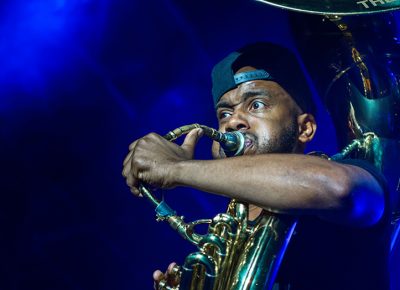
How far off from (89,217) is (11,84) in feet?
3.11

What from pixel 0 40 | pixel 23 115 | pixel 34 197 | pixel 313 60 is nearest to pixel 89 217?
pixel 34 197

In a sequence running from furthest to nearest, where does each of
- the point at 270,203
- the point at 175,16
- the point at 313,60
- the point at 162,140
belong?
the point at 175,16 < the point at 313,60 < the point at 162,140 < the point at 270,203

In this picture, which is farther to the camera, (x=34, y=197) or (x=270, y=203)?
(x=34, y=197)

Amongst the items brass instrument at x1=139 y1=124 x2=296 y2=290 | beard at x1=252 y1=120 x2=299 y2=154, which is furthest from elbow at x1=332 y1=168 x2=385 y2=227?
beard at x1=252 y1=120 x2=299 y2=154

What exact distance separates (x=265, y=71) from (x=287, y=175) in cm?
85

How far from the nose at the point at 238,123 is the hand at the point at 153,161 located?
16.1 inches

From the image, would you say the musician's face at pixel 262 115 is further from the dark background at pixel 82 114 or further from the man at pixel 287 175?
the dark background at pixel 82 114

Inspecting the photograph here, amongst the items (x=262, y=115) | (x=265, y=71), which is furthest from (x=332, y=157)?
(x=265, y=71)

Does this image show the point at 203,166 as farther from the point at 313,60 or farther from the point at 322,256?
the point at 313,60

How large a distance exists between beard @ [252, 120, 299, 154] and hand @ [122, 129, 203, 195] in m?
0.38

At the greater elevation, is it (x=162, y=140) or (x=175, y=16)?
(x=175, y=16)

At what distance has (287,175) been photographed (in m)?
1.91

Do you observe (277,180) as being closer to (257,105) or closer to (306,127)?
(257,105)

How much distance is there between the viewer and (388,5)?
203 cm
